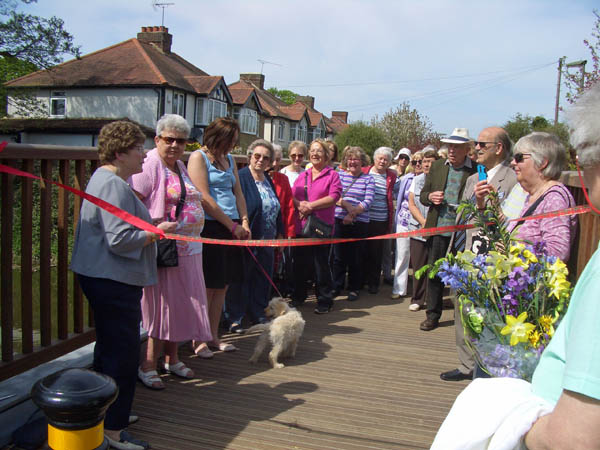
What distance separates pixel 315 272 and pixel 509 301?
16.2 feet

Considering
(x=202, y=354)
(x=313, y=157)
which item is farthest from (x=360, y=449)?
(x=313, y=157)

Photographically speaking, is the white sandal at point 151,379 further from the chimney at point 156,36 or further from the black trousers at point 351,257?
the chimney at point 156,36

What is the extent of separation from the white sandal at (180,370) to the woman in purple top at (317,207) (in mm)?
2785

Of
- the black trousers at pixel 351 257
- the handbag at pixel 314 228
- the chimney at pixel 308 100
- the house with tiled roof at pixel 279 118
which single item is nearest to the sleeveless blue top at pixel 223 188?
the handbag at pixel 314 228

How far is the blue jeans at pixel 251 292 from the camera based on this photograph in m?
6.34

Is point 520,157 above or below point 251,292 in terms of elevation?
above

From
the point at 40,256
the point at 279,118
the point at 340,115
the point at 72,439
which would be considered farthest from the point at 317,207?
the point at 340,115

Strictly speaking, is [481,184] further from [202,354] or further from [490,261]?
[202,354]

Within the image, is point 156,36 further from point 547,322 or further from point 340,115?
point 340,115

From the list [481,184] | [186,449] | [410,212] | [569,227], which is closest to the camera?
[186,449]

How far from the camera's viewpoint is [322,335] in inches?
245

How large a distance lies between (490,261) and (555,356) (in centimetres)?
119

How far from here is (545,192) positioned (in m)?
4.01

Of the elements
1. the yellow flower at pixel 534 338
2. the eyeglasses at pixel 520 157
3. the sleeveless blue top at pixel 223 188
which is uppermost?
the eyeglasses at pixel 520 157
